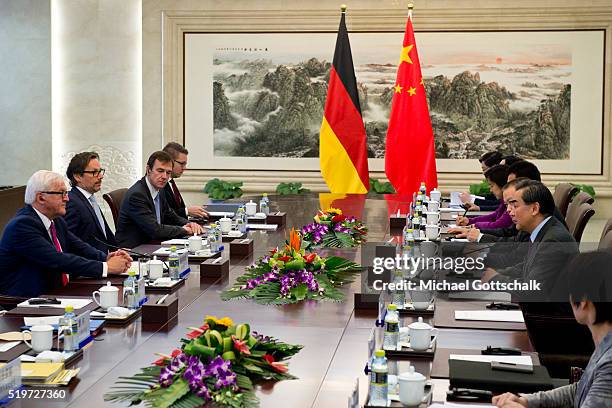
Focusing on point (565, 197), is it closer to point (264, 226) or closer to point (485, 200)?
point (485, 200)

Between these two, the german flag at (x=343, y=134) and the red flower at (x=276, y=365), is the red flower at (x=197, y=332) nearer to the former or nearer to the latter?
the red flower at (x=276, y=365)

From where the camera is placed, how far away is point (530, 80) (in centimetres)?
1230

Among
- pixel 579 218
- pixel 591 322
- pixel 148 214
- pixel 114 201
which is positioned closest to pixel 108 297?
pixel 591 322

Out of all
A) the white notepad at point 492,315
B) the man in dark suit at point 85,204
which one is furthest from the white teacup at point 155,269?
the white notepad at point 492,315

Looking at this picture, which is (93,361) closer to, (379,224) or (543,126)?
(379,224)

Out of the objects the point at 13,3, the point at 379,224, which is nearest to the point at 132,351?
the point at 379,224

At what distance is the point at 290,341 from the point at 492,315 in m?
1.01

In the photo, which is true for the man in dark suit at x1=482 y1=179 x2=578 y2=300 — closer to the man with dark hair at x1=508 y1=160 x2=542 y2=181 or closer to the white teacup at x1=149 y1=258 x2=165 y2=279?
the man with dark hair at x1=508 y1=160 x2=542 y2=181

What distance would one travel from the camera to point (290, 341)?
3.91m

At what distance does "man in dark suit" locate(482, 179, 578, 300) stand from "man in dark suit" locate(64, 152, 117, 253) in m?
2.58

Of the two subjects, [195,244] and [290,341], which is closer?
[290,341]

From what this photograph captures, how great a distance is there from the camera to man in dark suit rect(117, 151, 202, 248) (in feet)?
23.3

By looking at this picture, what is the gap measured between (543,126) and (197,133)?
14.7 ft

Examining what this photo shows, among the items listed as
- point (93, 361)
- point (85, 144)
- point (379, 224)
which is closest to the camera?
point (93, 361)
